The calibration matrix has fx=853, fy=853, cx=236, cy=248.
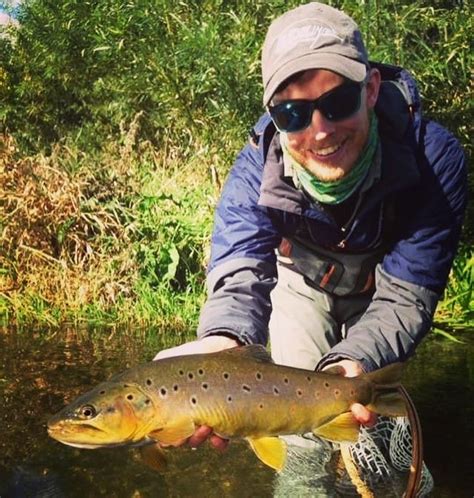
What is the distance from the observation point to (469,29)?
620cm

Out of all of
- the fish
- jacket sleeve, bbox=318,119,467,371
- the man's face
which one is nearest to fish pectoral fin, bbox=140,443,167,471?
the fish

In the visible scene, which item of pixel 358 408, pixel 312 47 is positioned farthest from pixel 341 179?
pixel 358 408

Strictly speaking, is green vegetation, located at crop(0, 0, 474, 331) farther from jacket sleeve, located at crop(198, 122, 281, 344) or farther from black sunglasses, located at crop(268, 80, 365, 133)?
black sunglasses, located at crop(268, 80, 365, 133)

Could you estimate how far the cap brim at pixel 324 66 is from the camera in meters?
2.61

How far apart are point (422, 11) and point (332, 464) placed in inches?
148

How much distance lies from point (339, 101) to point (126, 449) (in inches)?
86.1

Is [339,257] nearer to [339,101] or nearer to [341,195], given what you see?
[341,195]

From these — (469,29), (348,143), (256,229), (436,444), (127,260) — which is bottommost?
(436,444)

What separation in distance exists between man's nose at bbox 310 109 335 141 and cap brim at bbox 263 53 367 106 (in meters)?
0.14

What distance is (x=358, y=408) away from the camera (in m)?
2.30

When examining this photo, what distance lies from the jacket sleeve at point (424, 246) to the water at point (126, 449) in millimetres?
1096

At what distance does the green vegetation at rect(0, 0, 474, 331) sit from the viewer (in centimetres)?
638

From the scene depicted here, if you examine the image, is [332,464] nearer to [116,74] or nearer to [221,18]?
[221,18]

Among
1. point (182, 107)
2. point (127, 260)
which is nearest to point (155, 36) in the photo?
point (182, 107)
